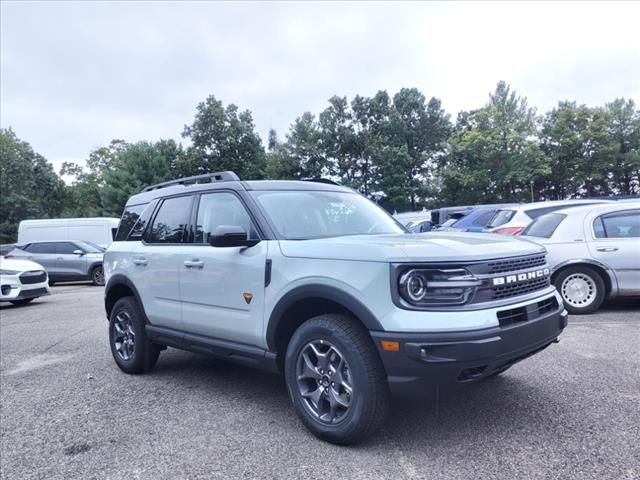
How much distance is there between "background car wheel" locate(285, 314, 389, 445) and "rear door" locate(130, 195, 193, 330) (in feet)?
5.03

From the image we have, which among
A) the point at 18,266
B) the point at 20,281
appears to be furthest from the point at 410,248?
the point at 18,266

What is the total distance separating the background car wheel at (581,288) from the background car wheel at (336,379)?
4.72m

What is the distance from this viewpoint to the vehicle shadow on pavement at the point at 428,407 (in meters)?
3.05

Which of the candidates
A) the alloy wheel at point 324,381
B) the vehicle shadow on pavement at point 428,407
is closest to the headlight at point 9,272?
the vehicle shadow on pavement at point 428,407

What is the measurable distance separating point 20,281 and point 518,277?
35.6 feet

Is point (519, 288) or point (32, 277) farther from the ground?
point (519, 288)

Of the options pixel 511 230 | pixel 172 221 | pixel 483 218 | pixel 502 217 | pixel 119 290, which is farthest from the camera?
pixel 483 218

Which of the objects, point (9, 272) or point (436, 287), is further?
point (9, 272)

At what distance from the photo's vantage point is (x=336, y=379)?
9.66ft

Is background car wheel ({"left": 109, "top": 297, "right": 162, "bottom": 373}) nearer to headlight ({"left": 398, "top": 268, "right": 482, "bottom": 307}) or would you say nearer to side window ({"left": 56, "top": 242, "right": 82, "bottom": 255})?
headlight ({"left": 398, "top": 268, "right": 482, "bottom": 307})

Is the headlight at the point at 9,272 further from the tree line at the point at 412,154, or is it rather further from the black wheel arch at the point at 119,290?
the tree line at the point at 412,154

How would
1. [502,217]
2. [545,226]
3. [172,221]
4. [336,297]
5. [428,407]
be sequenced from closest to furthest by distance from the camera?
[336,297], [428,407], [172,221], [545,226], [502,217]

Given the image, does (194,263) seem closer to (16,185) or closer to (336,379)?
(336,379)

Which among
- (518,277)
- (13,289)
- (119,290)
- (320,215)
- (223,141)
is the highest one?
(223,141)
